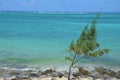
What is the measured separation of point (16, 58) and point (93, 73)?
791 centimetres

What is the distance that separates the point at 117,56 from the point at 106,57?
44.9 inches

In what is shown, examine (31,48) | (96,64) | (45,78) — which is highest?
(31,48)

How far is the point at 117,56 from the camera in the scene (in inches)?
971

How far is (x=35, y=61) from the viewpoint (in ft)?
74.1

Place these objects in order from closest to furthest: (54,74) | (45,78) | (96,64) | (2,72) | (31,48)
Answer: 1. (45,78)
2. (54,74)
3. (2,72)
4. (96,64)
5. (31,48)

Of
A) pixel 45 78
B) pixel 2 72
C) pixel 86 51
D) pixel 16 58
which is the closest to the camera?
pixel 86 51

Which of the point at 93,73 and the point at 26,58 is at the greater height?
the point at 26,58

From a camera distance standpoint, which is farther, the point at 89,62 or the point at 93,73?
the point at 89,62

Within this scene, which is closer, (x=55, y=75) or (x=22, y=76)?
(x=55, y=75)

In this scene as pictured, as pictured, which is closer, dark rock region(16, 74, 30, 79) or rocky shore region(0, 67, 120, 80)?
rocky shore region(0, 67, 120, 80)

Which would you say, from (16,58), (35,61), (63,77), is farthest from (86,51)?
(16,58)

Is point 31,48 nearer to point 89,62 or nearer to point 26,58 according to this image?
point 26,58

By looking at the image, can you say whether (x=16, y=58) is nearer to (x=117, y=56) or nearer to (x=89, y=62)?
(x=89, y=62)

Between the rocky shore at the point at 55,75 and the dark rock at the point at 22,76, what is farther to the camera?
the dark rock at the point at 22,76
